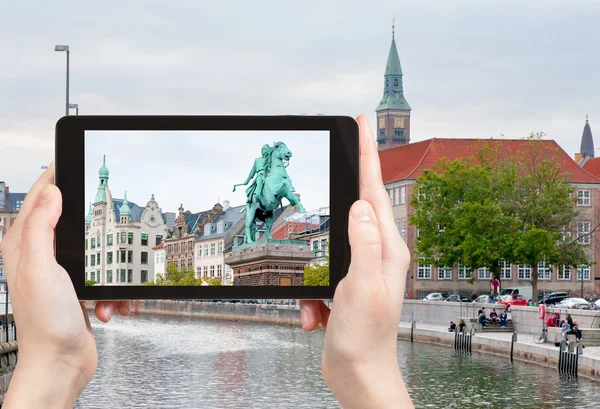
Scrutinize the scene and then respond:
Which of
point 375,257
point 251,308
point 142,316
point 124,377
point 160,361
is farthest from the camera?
point 142,316

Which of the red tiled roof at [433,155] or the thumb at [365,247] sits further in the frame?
the red tiled roof at [433,155]

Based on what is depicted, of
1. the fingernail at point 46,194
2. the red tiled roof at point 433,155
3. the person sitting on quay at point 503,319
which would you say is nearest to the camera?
the fingernail at point 46,194

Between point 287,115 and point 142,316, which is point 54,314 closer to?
point 287,115

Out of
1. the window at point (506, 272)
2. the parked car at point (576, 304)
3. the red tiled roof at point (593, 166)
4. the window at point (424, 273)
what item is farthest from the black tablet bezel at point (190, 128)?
the red tiled roof at point (593, 166)

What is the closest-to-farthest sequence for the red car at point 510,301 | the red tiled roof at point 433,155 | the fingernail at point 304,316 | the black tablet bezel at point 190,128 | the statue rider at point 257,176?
the fingernail at point 304,316 < the black tablet bezel at point 190,128 < the statue rider at point 257,176 < the red car at point 510,301 < the red tiled roof at point 433,155

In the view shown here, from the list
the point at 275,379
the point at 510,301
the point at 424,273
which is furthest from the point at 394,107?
the point at 275,379

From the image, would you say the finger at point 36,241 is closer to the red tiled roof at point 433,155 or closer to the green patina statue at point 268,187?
the green patina statue at point 268,187

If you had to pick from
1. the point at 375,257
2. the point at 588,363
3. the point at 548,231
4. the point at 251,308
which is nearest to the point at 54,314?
the point at 375,257
